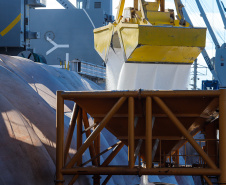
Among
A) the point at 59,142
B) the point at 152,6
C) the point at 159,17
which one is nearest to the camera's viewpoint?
the point at 59,142

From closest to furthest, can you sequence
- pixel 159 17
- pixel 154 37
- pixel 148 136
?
pixel 148 136
pixel 154 37
pixel 159 17

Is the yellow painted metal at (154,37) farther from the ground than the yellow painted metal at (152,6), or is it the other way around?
the yellow painted metal at (152,6)

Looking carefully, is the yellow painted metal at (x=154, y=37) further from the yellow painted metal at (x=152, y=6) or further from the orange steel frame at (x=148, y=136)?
the orange steel frame at (x=148, y=136)

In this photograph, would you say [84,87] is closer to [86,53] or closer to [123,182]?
[123,182]

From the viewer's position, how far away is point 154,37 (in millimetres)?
14328

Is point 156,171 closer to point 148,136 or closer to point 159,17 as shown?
point 148,136

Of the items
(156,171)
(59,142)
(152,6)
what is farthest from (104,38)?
(156,171)

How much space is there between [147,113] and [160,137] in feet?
7.86

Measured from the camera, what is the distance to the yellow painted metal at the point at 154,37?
1434 centimetres

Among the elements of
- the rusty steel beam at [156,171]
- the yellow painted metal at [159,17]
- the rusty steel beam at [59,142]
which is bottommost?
the rusty steel beam at [156,171]

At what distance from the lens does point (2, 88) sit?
565 inches

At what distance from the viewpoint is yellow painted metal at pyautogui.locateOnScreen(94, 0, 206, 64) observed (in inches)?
565

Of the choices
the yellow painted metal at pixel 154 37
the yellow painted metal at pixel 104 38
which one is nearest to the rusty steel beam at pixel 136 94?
the yellow painted metal at pixel 154 37

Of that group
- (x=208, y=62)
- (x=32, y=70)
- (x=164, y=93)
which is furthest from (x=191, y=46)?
(x=208, y=62)
